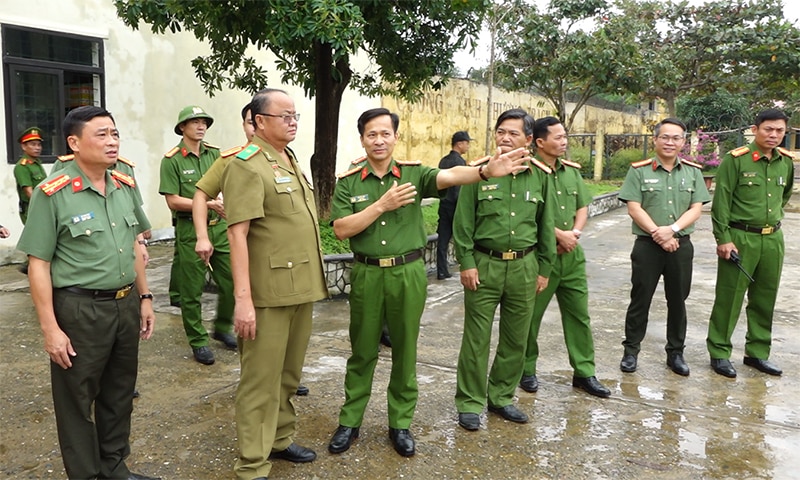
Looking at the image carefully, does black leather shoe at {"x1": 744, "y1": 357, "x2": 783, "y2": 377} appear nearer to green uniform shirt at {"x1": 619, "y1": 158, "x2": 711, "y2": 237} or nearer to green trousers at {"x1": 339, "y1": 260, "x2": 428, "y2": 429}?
green uniform shirt at {"x1": 619, "y1": 158, "x2": 711, "y2": 237}

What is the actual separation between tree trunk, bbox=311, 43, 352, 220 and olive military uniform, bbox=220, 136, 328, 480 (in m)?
5.04

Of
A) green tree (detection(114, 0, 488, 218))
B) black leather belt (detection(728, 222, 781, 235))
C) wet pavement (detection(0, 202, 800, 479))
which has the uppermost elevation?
green tree (detection(114, 0, 488, 218))

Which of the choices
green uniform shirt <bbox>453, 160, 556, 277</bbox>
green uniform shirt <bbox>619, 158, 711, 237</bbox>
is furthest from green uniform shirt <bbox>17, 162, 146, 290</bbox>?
green uniform shirt <bbox>619, 158, 711, 237</bbox>

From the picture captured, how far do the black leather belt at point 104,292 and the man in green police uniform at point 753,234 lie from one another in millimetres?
3799

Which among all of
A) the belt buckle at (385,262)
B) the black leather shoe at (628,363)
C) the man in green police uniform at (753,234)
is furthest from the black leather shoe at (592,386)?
the belt buckle at (385,262)

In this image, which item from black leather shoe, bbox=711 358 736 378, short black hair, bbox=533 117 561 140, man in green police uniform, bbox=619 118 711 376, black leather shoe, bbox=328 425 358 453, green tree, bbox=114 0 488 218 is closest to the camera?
black leather shoe, bbox=328 425 358 453

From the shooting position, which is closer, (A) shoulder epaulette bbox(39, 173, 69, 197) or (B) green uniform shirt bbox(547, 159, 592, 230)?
(A) shoulder epaulette bbox(39, 173, 69, 197)

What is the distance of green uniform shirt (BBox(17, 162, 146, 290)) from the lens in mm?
2773

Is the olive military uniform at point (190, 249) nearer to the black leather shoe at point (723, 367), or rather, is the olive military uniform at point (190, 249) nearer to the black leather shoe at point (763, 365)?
the black leather shoe at point (723, 367)

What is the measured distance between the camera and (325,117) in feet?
27.8

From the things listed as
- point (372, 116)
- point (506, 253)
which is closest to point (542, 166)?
point (506, 253)

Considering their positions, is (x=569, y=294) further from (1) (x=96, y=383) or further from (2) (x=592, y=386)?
(1) (x=96, y=383)

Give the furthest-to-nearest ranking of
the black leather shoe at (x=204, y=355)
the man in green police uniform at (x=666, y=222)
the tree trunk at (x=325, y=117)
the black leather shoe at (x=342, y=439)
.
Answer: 1. the tree trunk at (x=325, y=117)
2. the black leather shoe at (x=204, y=355)
3. the man in green police uniform at (x=666, y=222)
4. the black leather shoe at (x=342, y=439)

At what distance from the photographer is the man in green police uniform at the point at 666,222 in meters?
4.61
